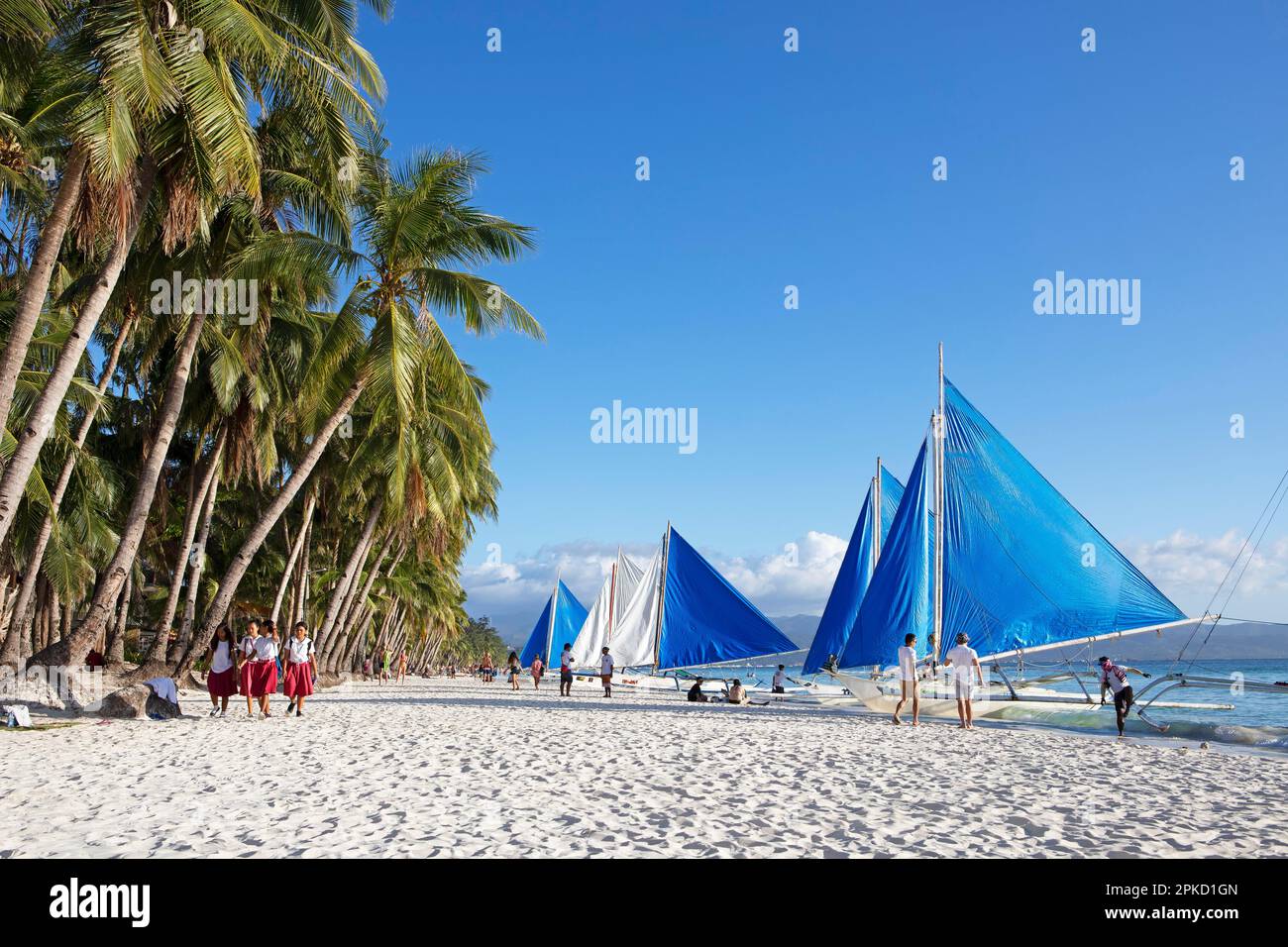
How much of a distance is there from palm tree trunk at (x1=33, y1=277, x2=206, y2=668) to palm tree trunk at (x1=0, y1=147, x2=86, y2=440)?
467 centimetres

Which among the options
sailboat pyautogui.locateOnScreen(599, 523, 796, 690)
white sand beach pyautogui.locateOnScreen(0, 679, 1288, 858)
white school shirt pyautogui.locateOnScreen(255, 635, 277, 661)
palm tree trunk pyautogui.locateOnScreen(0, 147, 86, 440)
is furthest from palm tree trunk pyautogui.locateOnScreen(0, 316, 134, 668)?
sailboat pyautogui.locateOnScreen(599, 523, 796, 690)

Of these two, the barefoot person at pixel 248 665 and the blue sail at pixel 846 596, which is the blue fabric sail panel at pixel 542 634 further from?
the barefoot person at pixel 248 665

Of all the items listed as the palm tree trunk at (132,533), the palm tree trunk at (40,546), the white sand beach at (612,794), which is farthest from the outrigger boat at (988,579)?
the palm tree trunk at (40,546)

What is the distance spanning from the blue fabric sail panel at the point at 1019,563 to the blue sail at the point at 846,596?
533cm

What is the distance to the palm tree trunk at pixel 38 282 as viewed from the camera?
10.8 metres

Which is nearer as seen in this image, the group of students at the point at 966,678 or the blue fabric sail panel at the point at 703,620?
the group of students at the point at 966,678

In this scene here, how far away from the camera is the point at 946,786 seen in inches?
320

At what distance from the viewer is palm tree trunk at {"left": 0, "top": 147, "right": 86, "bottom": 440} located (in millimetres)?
10758

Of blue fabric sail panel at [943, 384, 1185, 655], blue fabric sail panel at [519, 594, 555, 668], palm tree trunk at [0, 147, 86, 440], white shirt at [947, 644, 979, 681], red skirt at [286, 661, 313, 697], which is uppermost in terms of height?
palm tree trunk at [0, 147, 86, 440]

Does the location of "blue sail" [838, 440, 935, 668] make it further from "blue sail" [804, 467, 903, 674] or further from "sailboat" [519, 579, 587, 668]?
"sailboat" [519, 579, 587, 668]

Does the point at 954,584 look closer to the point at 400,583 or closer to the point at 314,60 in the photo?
the point at 314,60

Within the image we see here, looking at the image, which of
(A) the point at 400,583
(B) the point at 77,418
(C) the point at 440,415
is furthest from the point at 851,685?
(A) the point at 400,583

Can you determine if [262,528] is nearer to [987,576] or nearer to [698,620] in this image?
[987,576]
